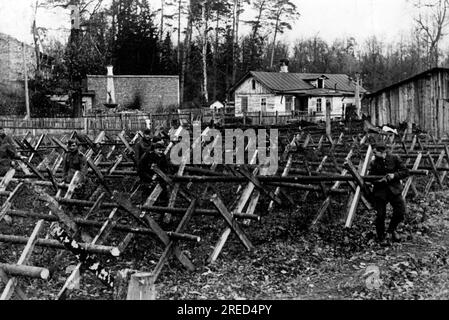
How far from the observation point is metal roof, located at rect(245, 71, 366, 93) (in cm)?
4462

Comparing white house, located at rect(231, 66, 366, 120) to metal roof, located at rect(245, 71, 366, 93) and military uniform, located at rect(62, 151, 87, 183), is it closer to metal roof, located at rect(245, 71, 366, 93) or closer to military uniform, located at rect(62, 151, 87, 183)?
metal roof, located at rect(245, 71, 366, 93)

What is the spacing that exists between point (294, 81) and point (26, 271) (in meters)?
43.4

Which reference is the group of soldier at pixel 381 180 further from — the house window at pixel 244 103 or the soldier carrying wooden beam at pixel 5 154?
the house window at pixel 244 103

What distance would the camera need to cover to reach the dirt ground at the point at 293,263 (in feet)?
21.7

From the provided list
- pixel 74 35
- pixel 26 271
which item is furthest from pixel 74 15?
pixel 26 271

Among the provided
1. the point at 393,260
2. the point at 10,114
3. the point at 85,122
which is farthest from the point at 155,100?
the point at 393,260

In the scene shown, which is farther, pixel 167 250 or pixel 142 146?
pixel 142 146

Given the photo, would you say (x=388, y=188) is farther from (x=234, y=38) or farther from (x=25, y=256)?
(x=234, y=38)

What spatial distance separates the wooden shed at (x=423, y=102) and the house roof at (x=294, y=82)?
64.0 ft

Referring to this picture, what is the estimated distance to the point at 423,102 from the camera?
2342 cm

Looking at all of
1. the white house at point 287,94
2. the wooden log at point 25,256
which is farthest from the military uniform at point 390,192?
the white house at point 287,94

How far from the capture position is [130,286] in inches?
182
